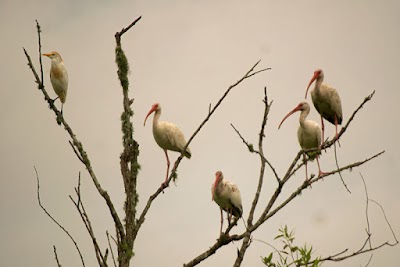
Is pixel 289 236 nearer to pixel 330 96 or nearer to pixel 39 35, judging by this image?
pixel 39 35

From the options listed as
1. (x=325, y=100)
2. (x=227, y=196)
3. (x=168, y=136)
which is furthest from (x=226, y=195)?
(x=325, y=100)

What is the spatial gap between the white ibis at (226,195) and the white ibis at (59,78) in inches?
140

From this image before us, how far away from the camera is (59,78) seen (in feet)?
41.4

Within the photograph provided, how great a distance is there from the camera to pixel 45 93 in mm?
6652

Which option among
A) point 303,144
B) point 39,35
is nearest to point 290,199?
point 39,35

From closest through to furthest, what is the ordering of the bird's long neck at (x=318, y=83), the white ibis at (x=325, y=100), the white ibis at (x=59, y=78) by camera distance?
the white ibis at (x=325, y=100) < the bird's long neck at (x=318, y=83) < the white ibis at (x=59, y=78)

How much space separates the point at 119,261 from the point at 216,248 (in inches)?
38.7

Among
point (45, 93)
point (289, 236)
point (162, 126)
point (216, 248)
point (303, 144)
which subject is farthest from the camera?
point (162, 126)

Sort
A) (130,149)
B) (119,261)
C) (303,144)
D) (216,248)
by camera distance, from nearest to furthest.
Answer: (119,261) → (216,248) → (130,149) → (303,144)

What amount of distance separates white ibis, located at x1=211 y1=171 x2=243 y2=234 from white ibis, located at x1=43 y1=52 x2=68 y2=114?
11.7ft

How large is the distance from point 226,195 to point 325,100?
2.50m

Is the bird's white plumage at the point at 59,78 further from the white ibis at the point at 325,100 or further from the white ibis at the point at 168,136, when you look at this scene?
the white ibis at the point at 325,100

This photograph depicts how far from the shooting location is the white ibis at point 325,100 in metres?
11.6

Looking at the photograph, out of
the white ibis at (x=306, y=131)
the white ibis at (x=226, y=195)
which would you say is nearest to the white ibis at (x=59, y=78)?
the white ibis at (x=226, y=195)
